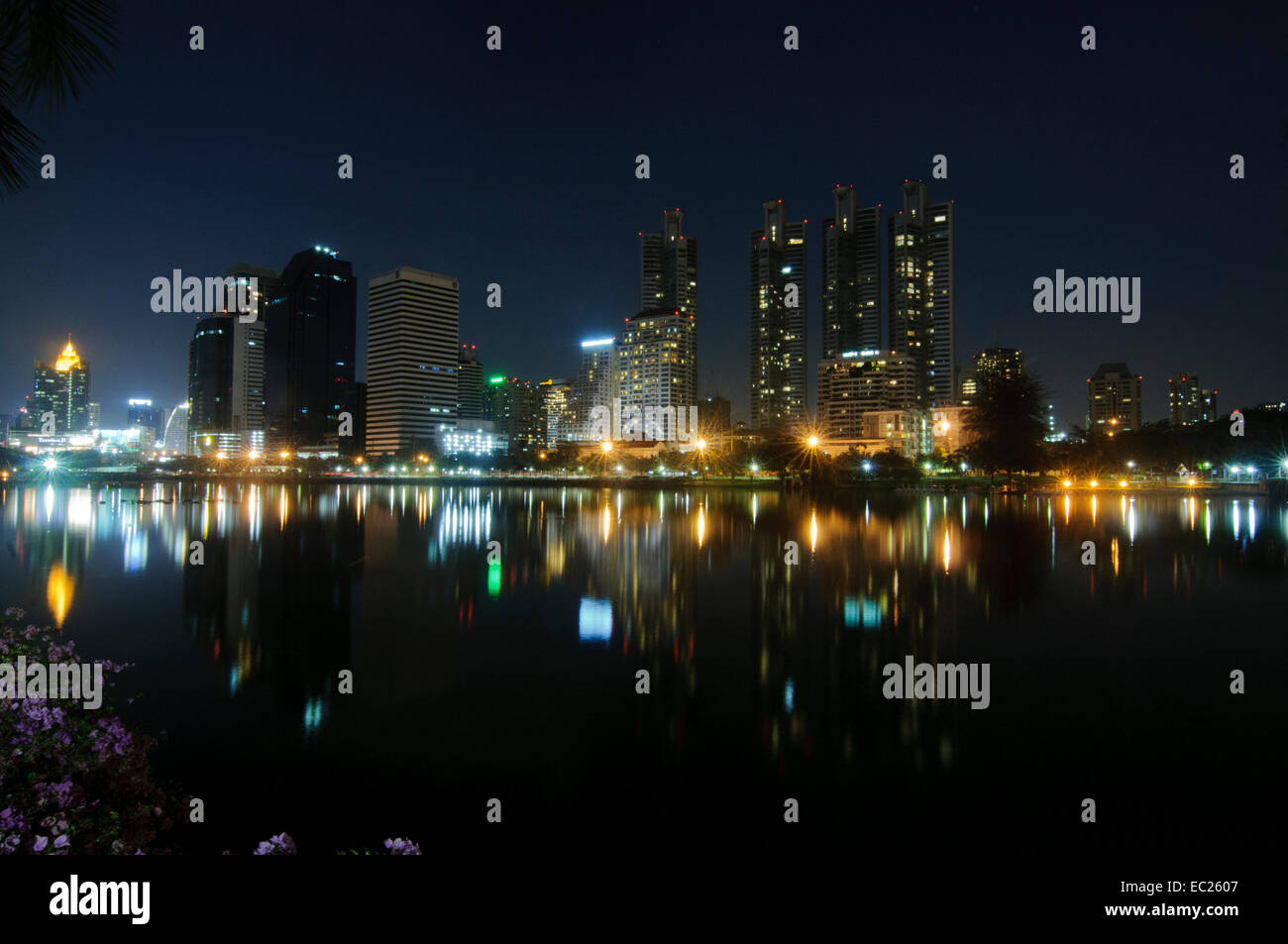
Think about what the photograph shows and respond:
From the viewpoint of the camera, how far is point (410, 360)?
16638 centimetres

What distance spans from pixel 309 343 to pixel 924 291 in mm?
174482

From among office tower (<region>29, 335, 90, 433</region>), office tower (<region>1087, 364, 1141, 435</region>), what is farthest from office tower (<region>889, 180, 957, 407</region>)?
office tower (<region>29, 335, 90, 433</region>)

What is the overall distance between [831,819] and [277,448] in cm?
21270

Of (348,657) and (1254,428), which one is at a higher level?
(1254,428)

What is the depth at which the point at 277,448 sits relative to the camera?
189625 mm

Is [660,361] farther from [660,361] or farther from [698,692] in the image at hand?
[698,692]

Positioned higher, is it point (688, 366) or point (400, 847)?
point (688, 366)

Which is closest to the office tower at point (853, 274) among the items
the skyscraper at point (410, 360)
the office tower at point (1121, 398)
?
the office tower at point (1121, 398)

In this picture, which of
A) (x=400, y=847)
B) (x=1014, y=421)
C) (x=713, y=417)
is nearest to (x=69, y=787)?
(x=400, y=847)

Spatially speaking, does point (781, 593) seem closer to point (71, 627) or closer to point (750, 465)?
point (71, 627)

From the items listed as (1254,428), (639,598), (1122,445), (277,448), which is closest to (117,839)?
(639,598)

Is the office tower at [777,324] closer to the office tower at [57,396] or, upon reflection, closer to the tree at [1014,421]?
the tree at [1014,421]

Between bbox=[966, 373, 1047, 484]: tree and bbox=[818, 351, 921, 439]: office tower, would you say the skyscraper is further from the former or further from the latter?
bbox=[966, 373, 1047, 484]: tree

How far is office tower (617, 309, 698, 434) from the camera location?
17712 cm
